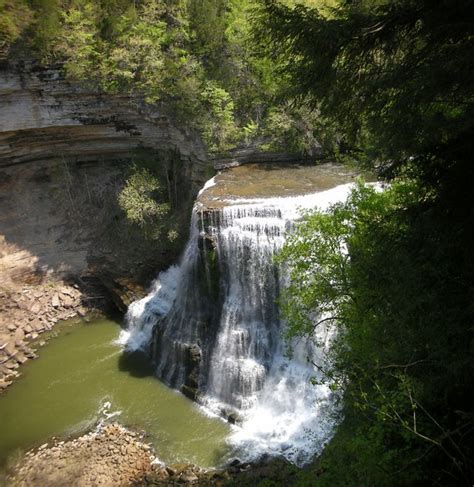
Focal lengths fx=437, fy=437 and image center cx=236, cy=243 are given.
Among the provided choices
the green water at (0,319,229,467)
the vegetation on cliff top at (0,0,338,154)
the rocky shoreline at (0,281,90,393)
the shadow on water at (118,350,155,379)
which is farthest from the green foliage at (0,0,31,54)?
the shadow on water at (118,350,155,379)

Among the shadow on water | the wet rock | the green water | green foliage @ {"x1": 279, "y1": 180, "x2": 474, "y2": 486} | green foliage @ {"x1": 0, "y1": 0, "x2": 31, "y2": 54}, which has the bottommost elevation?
the green water

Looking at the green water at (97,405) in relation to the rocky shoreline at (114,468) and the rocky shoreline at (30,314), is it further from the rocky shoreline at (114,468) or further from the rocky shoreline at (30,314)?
the rocky shoreline at (30,314)

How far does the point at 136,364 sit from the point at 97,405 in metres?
2.35

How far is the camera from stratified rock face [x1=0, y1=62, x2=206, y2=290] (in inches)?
789

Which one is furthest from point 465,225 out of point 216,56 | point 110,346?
point 216,56

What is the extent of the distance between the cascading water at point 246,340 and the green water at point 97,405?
0.74 meters

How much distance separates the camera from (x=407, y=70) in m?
5.43

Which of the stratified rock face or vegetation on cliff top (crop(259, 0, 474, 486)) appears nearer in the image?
vegetation on cliff top (crop(259, 0, 474, 486))

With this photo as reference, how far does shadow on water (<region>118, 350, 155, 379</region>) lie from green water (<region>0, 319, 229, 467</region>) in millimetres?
38

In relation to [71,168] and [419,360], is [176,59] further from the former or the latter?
[419,360]

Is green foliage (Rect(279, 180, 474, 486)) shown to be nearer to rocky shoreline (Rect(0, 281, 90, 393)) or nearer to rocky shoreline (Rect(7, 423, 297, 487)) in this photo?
rocky shoreline (Rect(7, 423, 297, 487))

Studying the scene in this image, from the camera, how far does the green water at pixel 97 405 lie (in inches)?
536

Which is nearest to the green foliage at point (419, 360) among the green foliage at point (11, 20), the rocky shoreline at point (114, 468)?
the rocky shoreline at point (114, 468)

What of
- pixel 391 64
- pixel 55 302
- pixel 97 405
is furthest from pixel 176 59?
pixel 391 64
